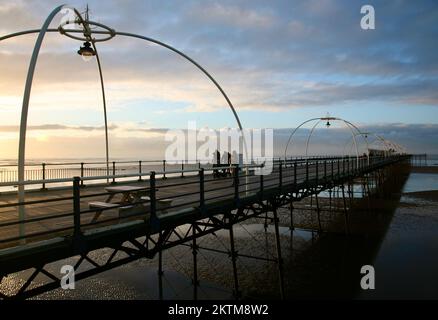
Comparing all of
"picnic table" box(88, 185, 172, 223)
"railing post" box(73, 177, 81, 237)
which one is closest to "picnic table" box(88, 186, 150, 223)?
"picnic table" box(88, 185, 172, 223)

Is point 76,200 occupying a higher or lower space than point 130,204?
higher

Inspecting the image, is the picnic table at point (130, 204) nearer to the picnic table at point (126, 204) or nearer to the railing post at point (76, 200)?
the picnic table at point (126, 204)

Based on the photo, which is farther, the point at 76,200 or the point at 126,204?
the point at 126,204

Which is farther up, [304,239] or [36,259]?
[36,259]

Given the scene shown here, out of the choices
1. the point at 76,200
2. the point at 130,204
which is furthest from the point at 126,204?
the point at 76,200

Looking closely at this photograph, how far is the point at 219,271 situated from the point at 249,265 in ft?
5.03

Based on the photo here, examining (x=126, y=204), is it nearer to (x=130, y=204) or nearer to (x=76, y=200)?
(x=130, y=204)

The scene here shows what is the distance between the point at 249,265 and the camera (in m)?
15.3

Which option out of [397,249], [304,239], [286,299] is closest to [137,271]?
[286,299]

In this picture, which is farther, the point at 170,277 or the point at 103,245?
the point at 170,277

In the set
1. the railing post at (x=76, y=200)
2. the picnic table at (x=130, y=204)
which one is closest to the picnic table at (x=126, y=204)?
the picnic table at (x=130, y=204)
